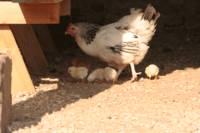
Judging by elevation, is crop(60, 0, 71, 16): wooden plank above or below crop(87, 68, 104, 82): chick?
above

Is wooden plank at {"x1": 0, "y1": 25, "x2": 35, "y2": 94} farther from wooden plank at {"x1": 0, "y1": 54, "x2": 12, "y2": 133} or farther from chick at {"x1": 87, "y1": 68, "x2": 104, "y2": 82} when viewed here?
wooden plank at {"x1": 0, "y1": 54, "x2": 12, "y2": 133}

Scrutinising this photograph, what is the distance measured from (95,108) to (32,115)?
0.40 m

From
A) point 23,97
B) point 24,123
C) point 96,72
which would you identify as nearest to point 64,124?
point 24,123

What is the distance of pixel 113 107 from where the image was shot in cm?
397

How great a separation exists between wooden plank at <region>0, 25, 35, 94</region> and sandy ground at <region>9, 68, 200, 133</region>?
11 cm

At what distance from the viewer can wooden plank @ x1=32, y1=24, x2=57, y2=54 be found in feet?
18.4

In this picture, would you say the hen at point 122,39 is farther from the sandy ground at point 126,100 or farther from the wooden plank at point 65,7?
the wooden plank at point 65,7

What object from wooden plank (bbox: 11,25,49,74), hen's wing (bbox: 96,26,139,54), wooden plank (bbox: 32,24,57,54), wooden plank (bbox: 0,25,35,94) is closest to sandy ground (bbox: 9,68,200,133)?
wooden plank (bbox: 0,25,35,94)

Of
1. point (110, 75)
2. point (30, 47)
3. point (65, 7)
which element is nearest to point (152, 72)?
point (110, 75)

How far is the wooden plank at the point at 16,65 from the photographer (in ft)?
14.1

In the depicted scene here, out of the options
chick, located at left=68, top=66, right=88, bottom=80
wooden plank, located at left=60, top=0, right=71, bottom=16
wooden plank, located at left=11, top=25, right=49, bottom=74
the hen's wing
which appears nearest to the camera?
wooden plank, located at left=60, top=0, right=71, bottom=16

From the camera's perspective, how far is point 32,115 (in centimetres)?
375

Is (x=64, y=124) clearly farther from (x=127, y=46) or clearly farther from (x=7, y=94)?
(x=127, y=46)

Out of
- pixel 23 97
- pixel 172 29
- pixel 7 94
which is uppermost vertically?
pixel 7 94
